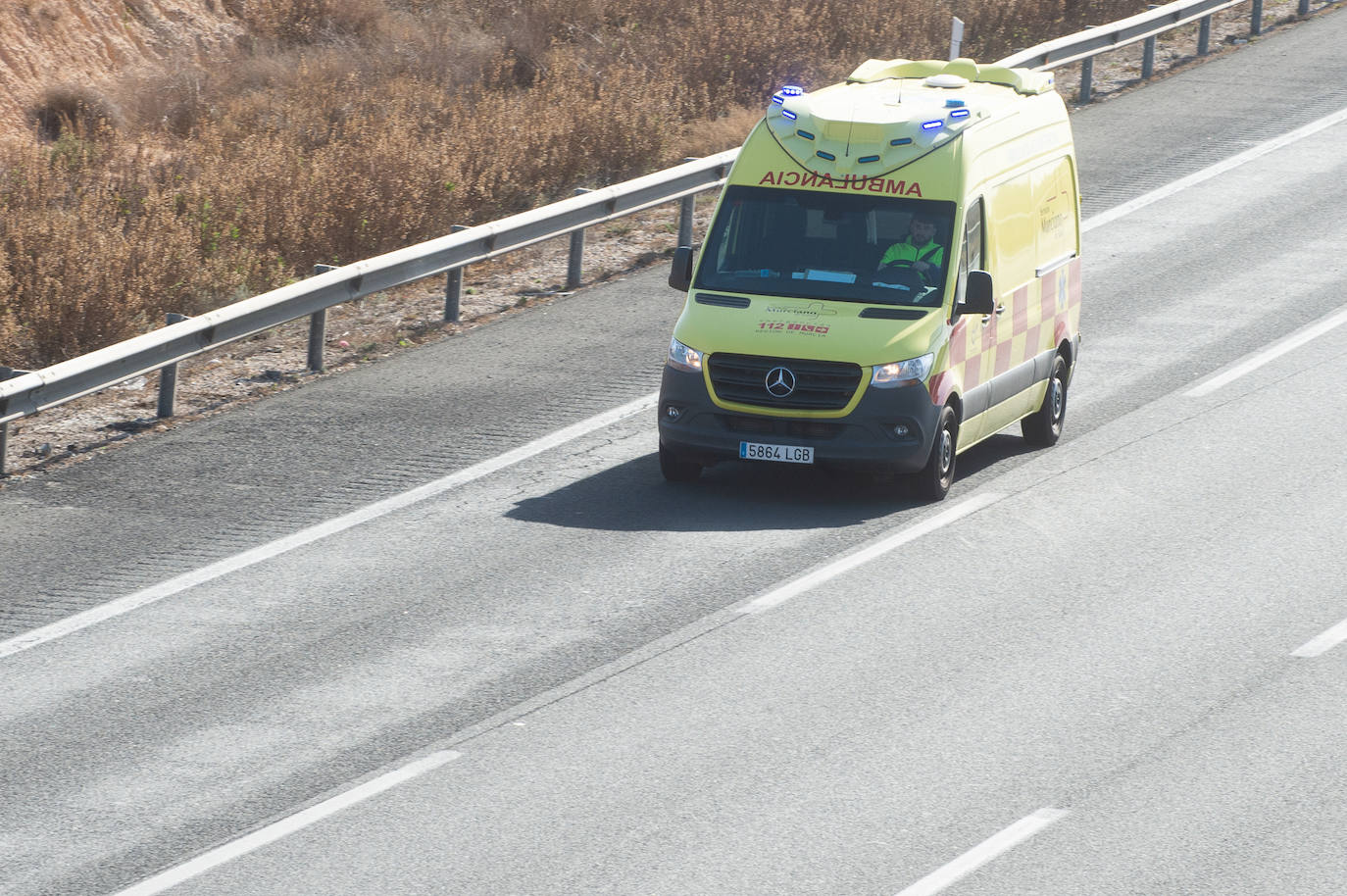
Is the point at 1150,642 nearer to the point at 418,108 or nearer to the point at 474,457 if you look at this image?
the point at 474,457

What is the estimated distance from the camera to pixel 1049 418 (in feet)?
44.9

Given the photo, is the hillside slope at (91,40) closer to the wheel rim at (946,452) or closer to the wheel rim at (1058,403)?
the wheel rim at (1058,403)

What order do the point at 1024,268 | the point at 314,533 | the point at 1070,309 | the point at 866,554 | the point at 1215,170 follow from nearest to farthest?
1. the point at 866,554
2. the point at 314,533
3. the point at 1024,268
4. the point at 1070,309
5. the point at 1215,170

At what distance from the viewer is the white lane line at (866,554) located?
10.5 m

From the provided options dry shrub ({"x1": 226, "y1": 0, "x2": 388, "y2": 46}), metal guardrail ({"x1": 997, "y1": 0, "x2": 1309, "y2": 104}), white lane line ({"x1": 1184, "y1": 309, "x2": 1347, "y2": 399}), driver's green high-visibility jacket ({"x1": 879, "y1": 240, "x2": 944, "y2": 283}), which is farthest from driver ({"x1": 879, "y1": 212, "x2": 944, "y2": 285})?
dry shrub ({"x1": 226, "y1": 0, "x2": 388, "y2": 46})

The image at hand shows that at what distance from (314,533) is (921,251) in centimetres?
415

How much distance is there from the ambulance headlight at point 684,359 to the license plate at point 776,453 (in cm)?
56

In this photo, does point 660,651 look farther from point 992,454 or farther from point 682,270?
point 992,454

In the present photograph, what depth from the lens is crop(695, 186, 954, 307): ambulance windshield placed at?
1248 cm

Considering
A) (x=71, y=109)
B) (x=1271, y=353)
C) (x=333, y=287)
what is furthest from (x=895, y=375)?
(x=71, y=109)

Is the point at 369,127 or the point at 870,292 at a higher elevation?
the point at 870,292

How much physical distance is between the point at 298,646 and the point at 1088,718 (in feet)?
12.5

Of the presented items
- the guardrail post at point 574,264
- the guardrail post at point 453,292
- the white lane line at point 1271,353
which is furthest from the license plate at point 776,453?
the guardrail post at point 574,264

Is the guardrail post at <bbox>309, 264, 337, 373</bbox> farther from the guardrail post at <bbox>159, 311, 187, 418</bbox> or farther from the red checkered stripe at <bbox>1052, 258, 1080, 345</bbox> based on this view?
the red checkered stripe at <bbox>1052, 258, 1080, 345</bbox>
